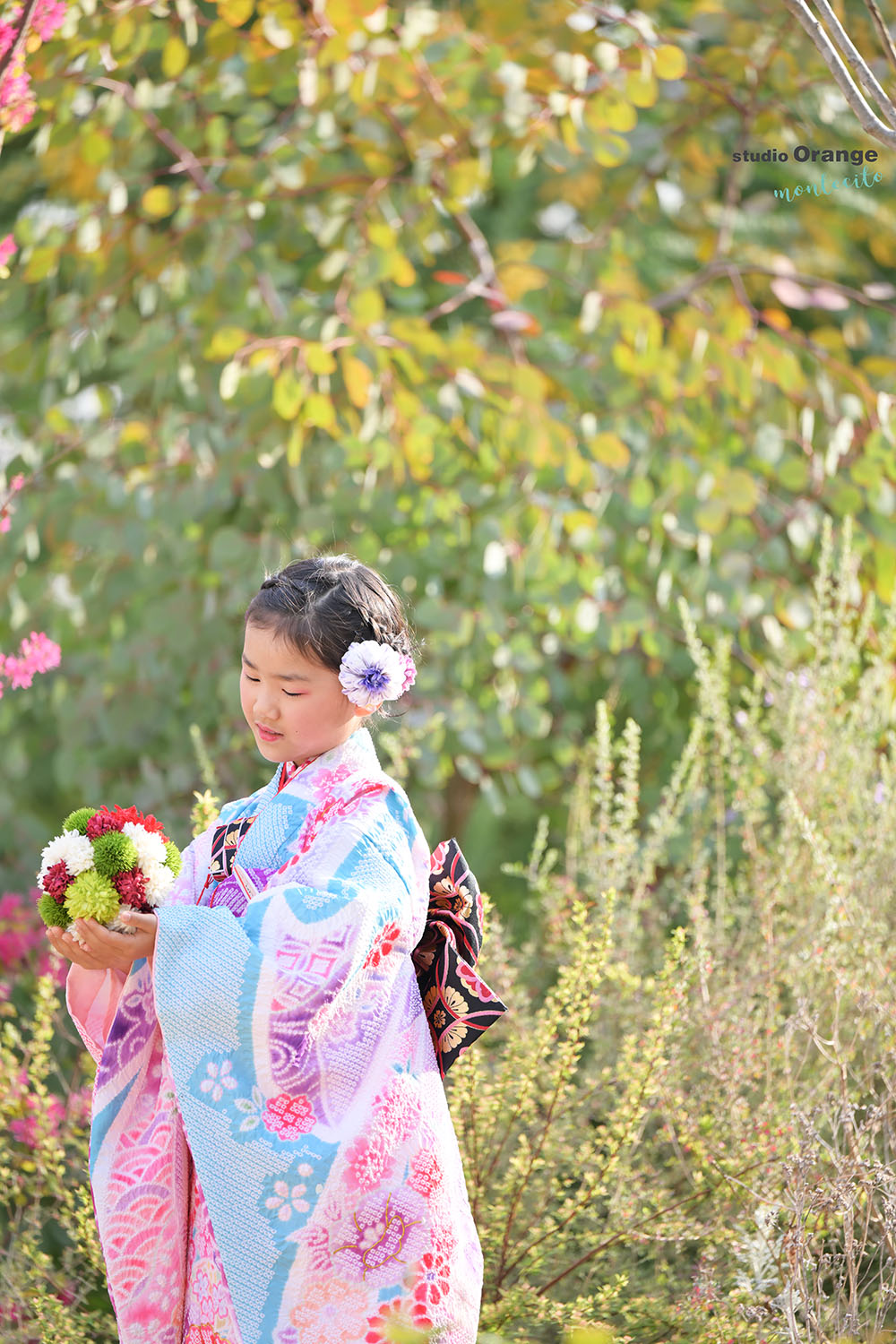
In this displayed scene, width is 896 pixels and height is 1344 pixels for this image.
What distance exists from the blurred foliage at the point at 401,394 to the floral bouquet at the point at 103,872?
4.94 feet

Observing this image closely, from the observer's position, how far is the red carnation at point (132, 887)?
128 cm

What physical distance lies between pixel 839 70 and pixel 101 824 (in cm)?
110

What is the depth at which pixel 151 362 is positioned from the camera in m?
3.07

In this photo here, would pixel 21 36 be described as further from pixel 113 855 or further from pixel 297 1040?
pixel 297 1040

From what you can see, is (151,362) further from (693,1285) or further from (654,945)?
(693,1285)

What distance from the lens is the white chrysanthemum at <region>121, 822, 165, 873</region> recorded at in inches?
51.1

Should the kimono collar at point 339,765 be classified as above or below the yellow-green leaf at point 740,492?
above

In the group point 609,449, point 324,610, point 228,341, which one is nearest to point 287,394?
point 228,341

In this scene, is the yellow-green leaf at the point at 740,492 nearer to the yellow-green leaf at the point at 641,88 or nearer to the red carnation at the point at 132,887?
the yellow-green leaf at the point at 641,88

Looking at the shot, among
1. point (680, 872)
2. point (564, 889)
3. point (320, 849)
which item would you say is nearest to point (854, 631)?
point (680, 872)

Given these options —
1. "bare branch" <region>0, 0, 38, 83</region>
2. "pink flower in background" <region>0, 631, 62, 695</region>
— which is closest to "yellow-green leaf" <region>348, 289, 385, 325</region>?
"bare branch" <region>0, 0, 38, 83</region>

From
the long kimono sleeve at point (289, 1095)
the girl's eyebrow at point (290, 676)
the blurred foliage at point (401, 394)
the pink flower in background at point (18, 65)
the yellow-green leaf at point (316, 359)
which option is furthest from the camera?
the blurred foliage at point (401, 394)

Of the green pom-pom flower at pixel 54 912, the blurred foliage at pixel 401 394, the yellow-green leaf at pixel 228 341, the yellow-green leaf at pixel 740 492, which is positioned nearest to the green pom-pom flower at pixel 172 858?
the green pom-pom flower at pixel 54 912

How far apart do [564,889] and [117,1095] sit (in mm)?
1511
